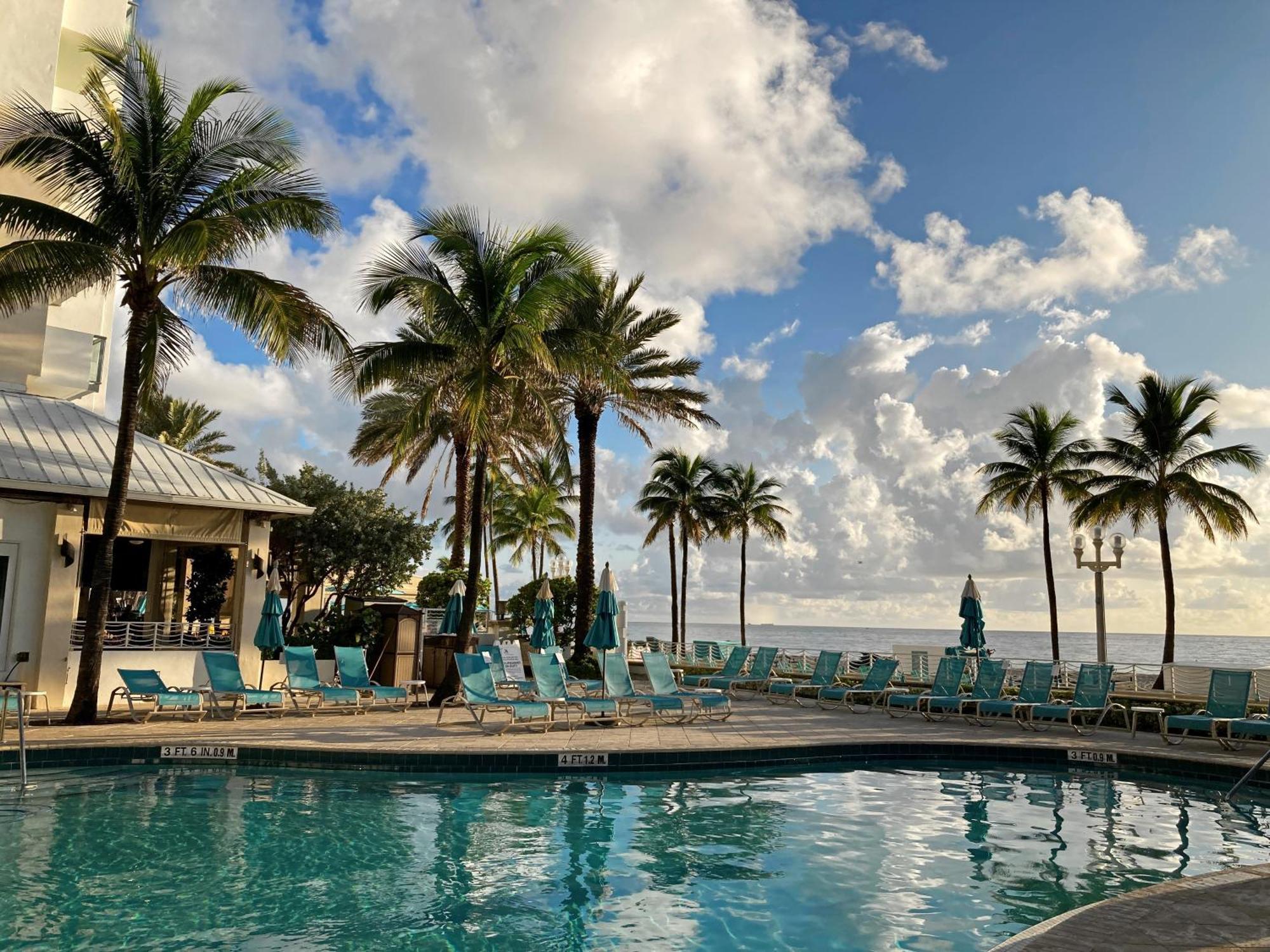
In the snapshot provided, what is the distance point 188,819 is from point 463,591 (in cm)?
1180

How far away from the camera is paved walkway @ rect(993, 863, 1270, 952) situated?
4.31m

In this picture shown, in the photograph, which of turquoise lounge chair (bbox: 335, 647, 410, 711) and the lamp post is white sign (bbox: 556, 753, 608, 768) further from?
the lamp post

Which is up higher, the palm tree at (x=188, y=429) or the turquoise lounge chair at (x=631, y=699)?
the palm tree at (x=188, y=429)

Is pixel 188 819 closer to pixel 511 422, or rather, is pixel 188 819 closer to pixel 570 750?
pixel 570 750

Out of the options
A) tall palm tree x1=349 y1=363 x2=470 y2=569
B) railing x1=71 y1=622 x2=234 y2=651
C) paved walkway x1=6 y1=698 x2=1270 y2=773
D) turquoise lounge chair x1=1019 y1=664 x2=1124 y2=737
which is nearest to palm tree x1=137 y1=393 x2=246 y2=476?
tall palm tree x1=349 y1=363 x2=470 y2=569

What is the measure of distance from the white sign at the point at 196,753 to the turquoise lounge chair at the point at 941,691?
35.2 feet

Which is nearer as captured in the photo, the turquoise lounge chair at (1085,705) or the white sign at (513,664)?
the turquoise lounge chair at (1085,705)

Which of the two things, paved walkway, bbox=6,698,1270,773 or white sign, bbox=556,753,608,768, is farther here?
paved walkway, bbox=6,698,1270,773

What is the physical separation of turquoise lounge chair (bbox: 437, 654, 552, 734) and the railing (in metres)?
5.96

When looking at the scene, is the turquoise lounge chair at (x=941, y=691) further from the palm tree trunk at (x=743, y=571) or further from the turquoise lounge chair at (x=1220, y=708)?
the palm tree trunk at (x=743, y=571)

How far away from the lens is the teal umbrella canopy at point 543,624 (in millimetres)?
17938

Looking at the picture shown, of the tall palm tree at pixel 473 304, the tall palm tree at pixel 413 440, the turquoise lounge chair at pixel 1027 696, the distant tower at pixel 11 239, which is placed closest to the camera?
the turquoise lounge chair at pixel 1027 696

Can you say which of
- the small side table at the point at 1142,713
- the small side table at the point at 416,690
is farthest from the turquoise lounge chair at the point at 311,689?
the small side table at the point at 1142,713

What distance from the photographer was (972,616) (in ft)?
62.3
